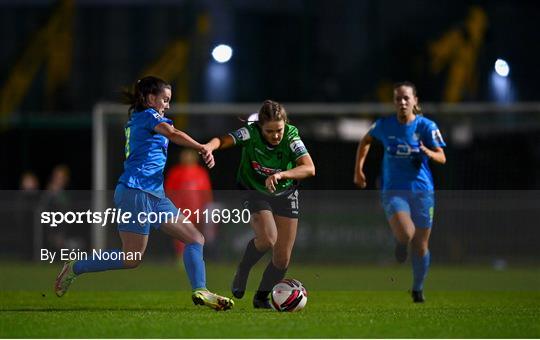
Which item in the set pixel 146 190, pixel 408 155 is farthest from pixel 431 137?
pixel 146 190

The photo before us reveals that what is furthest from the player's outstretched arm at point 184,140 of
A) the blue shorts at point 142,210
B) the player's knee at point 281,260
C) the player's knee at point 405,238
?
the player's knee at point 405,238

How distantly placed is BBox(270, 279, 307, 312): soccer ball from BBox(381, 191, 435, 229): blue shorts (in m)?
2.18

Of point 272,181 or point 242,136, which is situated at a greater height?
point 242,136

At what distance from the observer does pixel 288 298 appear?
1095 centimetres

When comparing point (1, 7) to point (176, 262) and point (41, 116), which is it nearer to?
point (41, 116)

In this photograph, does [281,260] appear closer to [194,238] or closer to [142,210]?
[194,238]

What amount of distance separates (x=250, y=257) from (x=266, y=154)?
38.1 inches

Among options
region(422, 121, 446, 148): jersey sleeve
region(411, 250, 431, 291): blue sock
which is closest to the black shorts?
region(411, 250, 431, 291): blue sock

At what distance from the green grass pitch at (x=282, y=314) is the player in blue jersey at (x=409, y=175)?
9.6 inches

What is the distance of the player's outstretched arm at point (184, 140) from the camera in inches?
414

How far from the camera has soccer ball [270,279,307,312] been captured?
10953 millimetres

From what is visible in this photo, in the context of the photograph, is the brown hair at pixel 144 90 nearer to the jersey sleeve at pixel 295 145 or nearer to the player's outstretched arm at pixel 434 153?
the jersey sleeve at pixel 295 145

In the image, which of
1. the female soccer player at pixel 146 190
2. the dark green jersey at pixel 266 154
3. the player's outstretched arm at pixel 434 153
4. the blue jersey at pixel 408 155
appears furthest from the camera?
the blue jersey at pixel 408 155

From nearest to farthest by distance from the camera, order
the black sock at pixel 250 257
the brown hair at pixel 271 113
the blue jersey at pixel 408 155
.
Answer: the brown hair at pixel 271 113 → the black sock at pixel 250 257 → the blue jersey at pixel 408 155
